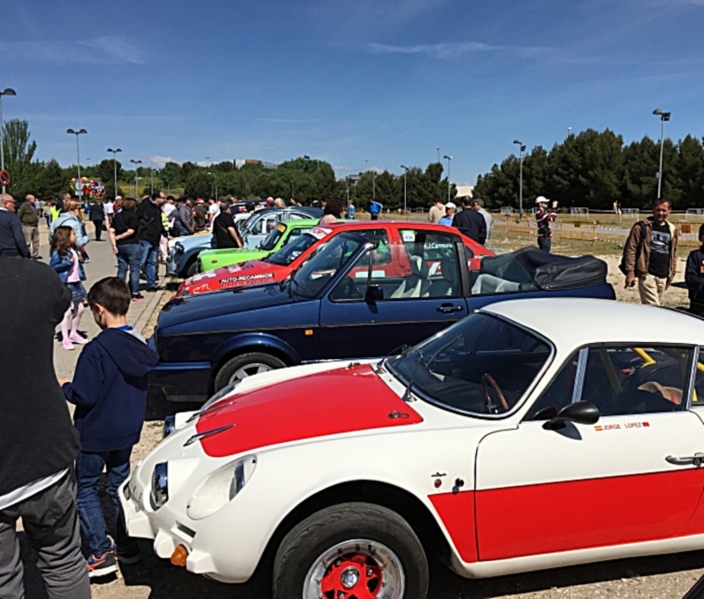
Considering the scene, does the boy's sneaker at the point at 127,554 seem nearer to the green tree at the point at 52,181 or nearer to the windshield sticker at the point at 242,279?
the windshield sticker at the point at 242,279

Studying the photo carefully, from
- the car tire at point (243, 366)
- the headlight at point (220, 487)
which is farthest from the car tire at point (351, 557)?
the car tire at point (243, 366)

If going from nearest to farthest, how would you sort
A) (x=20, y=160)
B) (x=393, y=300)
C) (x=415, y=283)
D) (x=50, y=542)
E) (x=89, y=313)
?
(x=50, y=542) → (x=393, y=300) → (x=415, y=283) → (x=89, y=313) → (x=20, y=160)

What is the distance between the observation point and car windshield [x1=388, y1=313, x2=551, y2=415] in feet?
10.3

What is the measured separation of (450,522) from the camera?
9.29 feet

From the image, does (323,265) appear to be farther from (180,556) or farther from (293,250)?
(180,556)

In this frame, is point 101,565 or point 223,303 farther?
point 223,303

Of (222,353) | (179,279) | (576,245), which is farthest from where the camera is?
(576,245)

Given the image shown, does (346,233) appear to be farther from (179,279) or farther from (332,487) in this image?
(179,279)

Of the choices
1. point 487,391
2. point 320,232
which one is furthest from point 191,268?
point 487,391

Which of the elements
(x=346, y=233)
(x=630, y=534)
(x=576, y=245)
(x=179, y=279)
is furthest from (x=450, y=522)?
(x=576, y=245)

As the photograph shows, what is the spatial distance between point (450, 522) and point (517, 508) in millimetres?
318

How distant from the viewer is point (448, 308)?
19.1ft

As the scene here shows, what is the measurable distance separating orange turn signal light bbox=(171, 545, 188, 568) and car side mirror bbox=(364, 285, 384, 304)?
3.21 m

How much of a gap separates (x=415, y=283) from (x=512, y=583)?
3.14m
